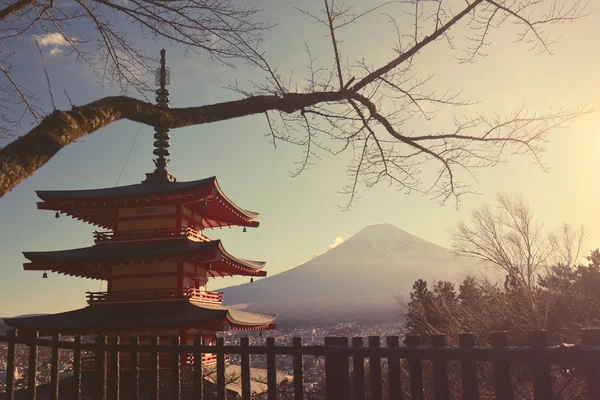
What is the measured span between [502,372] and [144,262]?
1250 centimetres

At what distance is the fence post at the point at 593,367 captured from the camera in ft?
11.6

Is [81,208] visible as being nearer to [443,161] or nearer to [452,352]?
[443,161]

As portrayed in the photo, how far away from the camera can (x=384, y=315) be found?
156000 millimetres

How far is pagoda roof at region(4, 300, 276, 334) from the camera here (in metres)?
13.7

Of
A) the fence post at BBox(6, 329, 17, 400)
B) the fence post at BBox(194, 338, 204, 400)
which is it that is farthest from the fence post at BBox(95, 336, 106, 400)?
the fence post at BBox(6, 329, 17, 400)

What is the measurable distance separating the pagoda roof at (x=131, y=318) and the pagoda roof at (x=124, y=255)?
1.35 meters

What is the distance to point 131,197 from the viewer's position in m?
15.2

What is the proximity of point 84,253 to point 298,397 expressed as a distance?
12410 millimetres

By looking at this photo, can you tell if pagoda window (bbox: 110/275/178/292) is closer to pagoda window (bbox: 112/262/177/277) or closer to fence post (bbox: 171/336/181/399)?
pagoda window (bbox: 112/262/177/277)

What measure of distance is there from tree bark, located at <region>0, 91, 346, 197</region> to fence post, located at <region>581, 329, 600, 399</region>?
4.16 metres

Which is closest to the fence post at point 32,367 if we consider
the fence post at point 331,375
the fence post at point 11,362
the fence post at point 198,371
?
the fence post at point 11,362

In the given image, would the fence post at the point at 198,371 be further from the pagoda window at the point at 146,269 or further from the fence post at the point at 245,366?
the pagoda window at the point at 146,269

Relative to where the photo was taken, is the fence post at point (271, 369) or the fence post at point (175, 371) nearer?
Answer: the fence post at point (271, 369)

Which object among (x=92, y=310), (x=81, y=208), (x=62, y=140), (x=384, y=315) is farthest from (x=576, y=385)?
(x=384, y=315)
